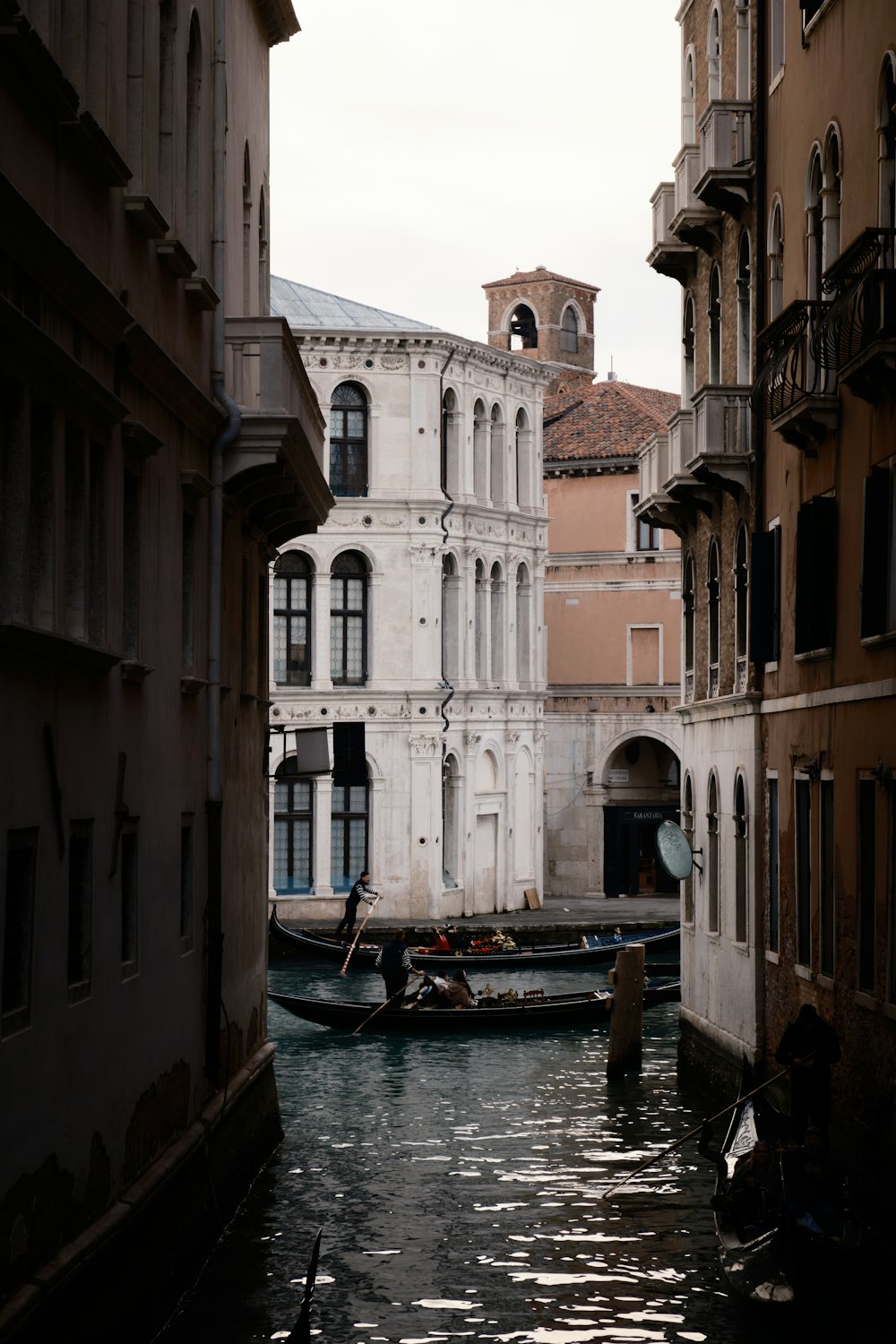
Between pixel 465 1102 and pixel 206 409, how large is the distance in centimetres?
962

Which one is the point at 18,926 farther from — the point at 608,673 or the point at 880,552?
the point at 608,673

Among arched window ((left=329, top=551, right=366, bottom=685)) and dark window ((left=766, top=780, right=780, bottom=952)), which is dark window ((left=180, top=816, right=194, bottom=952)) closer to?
dark window ((left=766, top=780, right=780, bottom=952))

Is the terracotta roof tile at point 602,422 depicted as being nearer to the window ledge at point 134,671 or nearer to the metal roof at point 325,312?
the metal roof at point 325,312

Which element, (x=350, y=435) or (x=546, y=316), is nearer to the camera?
(x=350, y=435)

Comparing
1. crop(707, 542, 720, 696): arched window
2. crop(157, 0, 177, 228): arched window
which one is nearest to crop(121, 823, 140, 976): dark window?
crop(157, 0, 177, 228): arched window

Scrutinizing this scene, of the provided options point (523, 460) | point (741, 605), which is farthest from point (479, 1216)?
point (523, 460)

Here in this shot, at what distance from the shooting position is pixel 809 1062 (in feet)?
46.6

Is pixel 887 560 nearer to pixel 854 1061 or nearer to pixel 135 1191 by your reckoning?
pixel 854 1061

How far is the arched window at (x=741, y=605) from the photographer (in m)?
19.1

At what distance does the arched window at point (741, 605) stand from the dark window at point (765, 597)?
55.8 inches

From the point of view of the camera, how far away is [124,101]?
11.3 metres

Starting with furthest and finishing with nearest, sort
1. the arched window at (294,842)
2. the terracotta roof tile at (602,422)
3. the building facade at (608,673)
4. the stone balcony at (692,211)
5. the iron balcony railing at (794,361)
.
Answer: the terracotta roof tile at (602,422) < the building facade at (608,673) < the arched window at (294,842) < the stone balcony at (692,211) < the iron balcony railing at (794,361)

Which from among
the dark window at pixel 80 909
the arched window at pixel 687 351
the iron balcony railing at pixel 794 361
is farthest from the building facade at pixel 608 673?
the dark window at pixel 80 909

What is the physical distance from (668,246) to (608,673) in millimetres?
23895
